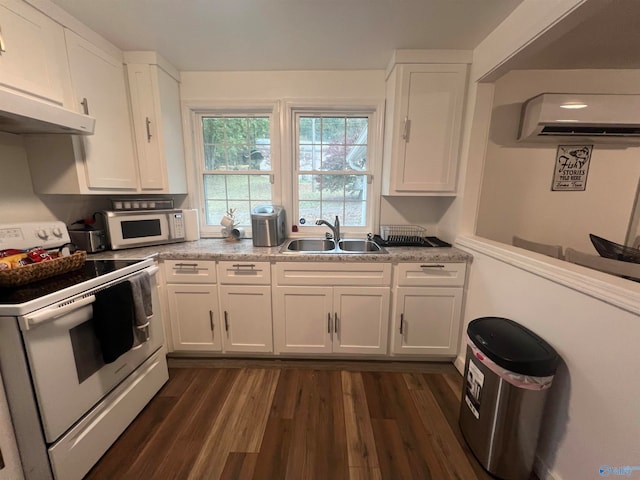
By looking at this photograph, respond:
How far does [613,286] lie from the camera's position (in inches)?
35.7

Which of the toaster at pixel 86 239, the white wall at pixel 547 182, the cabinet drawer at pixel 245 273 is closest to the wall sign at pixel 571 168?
the white wall at pixel 547 182

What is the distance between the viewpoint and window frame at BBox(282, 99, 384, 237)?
2.24m

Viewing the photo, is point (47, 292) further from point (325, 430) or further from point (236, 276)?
point (325, 430)

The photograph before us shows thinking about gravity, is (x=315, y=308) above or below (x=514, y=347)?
below

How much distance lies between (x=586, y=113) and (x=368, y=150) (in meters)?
1.61

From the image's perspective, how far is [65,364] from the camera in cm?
110

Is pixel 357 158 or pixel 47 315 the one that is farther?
pixel 357 158

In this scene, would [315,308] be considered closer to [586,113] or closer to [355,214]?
[355,214]

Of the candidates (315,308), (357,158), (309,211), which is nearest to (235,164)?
(309,211)

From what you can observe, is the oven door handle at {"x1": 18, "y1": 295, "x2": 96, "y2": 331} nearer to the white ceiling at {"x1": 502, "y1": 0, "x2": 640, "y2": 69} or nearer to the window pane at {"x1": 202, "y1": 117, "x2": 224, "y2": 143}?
the window pane at {"x1": 202, "y1": 117, "x2": 224, "y2": 143}

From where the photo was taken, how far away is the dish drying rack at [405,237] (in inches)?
82.7

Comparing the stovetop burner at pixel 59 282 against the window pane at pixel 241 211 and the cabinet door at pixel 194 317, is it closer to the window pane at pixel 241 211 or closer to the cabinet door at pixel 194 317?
the cabinet door at pixel 194 317

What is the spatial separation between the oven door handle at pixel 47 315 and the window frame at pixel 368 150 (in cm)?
162

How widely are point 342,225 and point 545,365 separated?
1.77 meters
